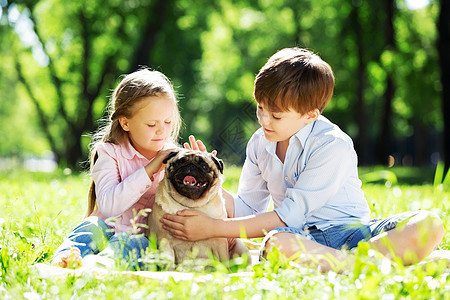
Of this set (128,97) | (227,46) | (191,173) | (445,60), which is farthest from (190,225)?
(227,46)

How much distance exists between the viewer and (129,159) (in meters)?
3.77

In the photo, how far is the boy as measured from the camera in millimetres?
3115

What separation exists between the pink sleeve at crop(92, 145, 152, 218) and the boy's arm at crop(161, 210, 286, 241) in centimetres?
34

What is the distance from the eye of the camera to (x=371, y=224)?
3.53m

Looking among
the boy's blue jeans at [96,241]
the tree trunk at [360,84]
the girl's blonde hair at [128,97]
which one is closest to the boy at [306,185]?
the boy's blue jeans at [96,241]

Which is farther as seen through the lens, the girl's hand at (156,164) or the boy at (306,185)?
the girl's hand at (156,164)

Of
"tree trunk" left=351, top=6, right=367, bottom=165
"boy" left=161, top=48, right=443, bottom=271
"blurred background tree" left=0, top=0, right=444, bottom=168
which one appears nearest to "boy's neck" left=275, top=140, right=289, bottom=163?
"boy" left=161, top=48, right=443, bottom=271

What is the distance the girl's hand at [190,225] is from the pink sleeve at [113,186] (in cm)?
37

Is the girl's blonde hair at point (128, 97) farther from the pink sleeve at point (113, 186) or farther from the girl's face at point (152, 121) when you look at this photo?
the pink sleeve at point (113, 186)

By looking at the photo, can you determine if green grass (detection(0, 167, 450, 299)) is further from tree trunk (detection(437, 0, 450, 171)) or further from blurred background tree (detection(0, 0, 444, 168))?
blurred background tree (detection(0, 0, 444, 168))

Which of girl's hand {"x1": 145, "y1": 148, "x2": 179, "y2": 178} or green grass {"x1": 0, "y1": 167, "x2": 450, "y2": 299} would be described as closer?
green grass {"x1": 0, "y1": 167, "x2": 450, "y2": 299}

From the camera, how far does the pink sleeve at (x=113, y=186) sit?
3.47 metres

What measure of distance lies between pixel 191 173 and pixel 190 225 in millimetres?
334

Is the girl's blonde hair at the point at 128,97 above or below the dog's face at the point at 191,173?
above
